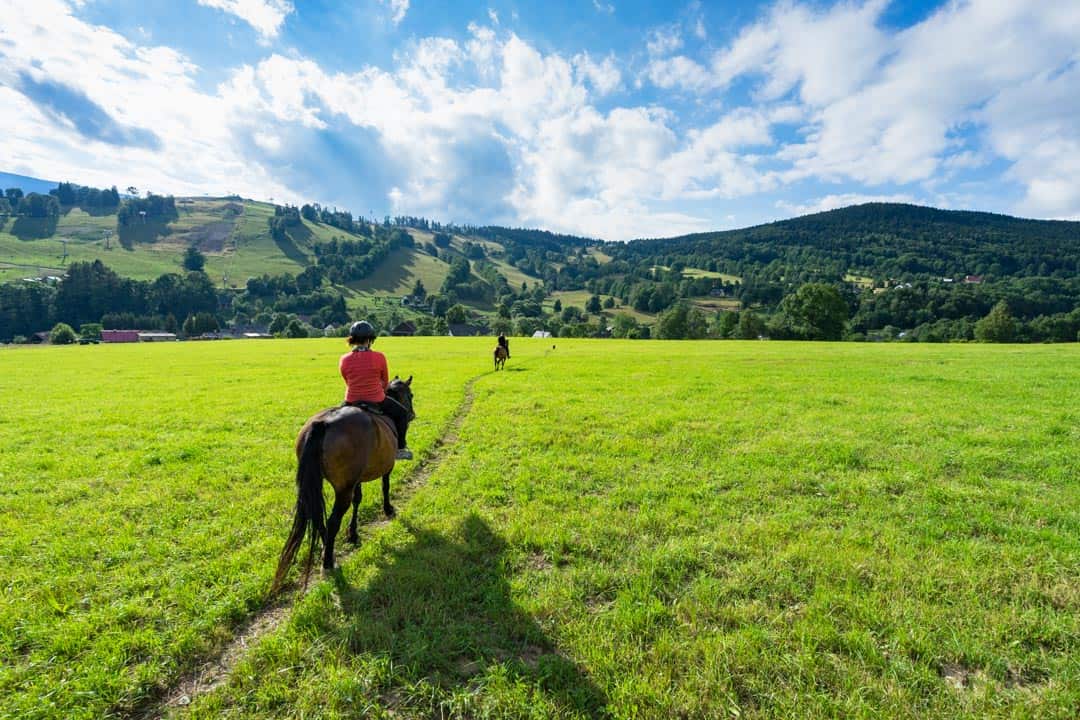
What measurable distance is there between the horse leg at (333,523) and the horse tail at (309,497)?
8.9 inches

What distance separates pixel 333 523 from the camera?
701 cm

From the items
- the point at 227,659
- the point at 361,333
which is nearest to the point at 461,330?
the point at 361,333

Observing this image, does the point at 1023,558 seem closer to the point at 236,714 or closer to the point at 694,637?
the point at 694,637

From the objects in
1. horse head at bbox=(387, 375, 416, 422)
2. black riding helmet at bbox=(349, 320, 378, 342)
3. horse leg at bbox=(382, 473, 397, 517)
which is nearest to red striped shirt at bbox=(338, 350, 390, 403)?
black riding helmet at bbox=(349, 320, 378, 342)

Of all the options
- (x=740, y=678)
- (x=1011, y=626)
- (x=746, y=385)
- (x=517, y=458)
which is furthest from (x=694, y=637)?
(x=746, y=385)

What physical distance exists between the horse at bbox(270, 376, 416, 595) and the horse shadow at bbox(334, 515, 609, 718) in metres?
0.80

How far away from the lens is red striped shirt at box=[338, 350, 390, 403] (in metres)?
8.62

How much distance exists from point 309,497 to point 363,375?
272 centimetres

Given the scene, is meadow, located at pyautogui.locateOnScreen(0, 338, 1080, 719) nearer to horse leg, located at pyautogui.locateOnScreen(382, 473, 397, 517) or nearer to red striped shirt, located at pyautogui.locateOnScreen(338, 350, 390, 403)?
horse leg, located at pyautogui.locateOnScreen(382, 473, 397, 517)

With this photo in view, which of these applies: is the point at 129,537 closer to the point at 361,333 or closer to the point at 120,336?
the point at 361,333

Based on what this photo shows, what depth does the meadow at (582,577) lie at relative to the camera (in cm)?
463

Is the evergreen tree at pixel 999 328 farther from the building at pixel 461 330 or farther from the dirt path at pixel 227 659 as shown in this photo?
the dirt path at pixel 227 659

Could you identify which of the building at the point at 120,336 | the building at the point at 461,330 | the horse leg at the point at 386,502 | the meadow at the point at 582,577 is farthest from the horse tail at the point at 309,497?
the building at the point at 120,336

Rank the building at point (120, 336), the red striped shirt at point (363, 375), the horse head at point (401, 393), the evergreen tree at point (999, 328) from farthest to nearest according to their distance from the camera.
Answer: the building at point (120, 336), the evergreen tree at point (999, 328), the horse head at point (401, 393), the red striped shirt at point (363, 375)
